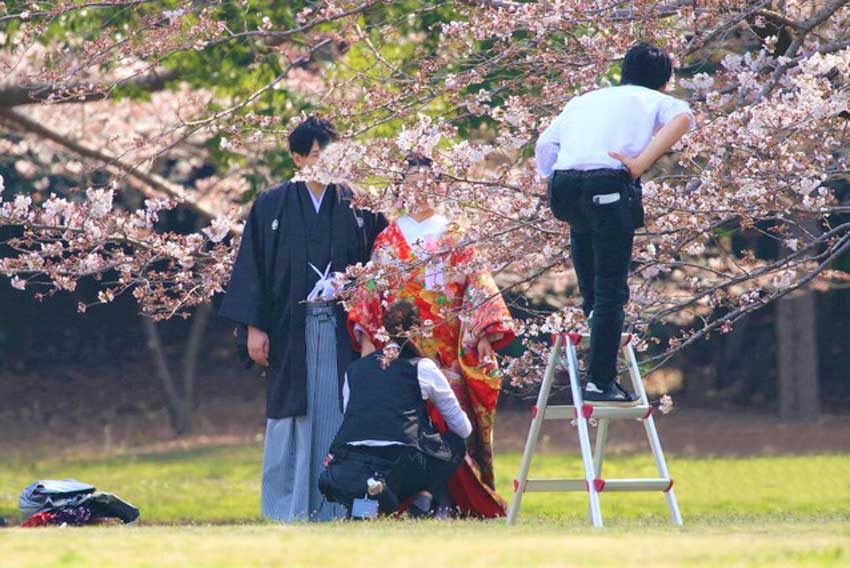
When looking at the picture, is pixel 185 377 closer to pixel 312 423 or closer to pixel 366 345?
pixel 312 423

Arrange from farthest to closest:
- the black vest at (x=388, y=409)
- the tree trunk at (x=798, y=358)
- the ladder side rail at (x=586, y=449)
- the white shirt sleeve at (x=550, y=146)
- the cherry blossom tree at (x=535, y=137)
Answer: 1. the tree trunk at (x=798, y=358)
2. the black vest at (x=388, y=409)
3. the cherry blossom tree at (x=535, y=137)
4. the white shirt sleeve at (x=550, y=146)
5. the ladder side rail at (x=586, y=449)

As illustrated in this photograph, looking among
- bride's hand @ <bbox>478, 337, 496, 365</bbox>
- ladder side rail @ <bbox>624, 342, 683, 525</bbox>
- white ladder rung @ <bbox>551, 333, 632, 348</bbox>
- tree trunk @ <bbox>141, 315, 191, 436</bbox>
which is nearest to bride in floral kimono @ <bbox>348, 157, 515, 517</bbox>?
bride's hand @ <bbox>478, 337, 496, 365</bbox>

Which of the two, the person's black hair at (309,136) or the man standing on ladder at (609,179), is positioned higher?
the person's black hair at (309,136)

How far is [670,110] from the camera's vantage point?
5.82 m

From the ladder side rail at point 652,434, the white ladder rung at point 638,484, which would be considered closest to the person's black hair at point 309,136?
the ladder side rail at point 652,434

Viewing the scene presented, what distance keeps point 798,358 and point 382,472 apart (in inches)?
517

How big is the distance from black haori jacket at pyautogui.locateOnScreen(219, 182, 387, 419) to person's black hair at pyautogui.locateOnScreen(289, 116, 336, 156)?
1.11ft

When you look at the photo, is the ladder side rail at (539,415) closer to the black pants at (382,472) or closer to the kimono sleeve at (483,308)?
the black pants at (382,472)

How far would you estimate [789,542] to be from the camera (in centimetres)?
499

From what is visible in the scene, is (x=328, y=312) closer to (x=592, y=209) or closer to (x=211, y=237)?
(x=211, y=237)

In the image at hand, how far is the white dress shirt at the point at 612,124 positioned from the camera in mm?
5805

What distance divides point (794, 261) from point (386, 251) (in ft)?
6.28

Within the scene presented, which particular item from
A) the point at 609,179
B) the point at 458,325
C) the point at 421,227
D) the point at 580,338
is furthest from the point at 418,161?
the point at 609,179

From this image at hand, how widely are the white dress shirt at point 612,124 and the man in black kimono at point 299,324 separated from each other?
1907 millimetres
